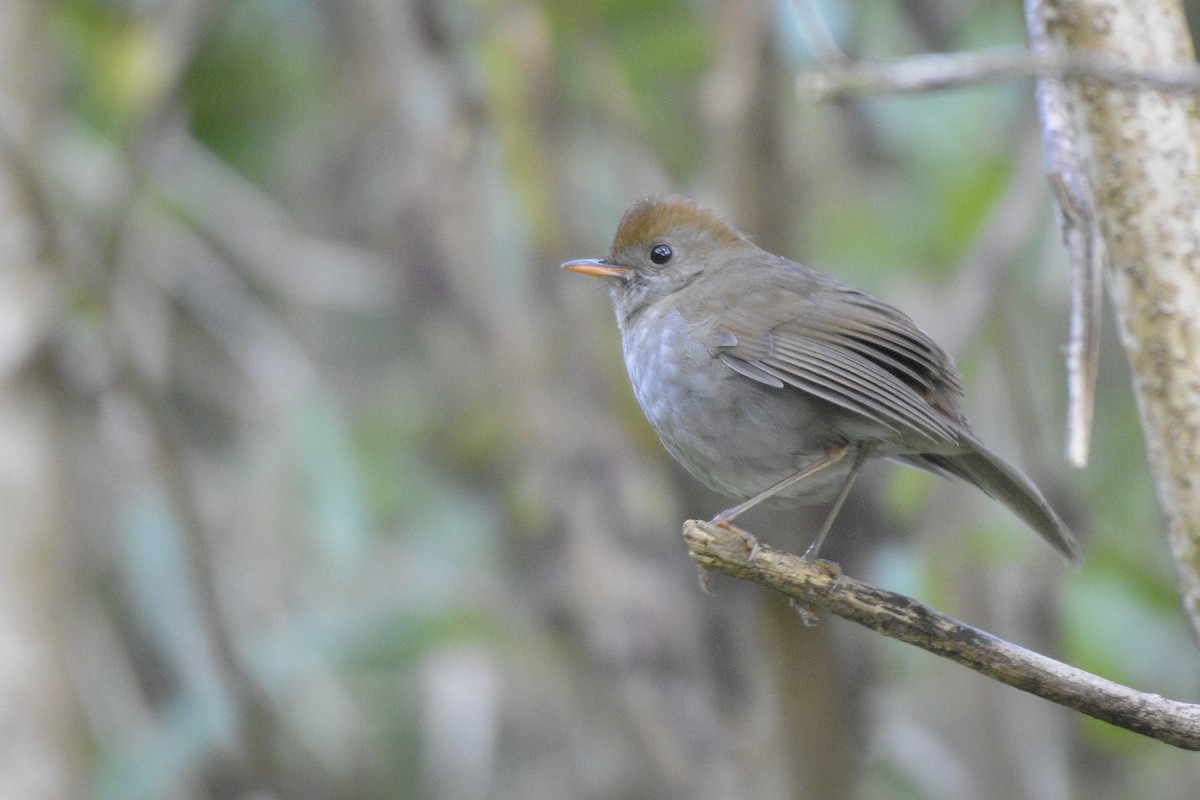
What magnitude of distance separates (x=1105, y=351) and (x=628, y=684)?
2671 millimetres

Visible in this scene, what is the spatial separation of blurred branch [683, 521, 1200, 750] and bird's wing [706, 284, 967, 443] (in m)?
0.47

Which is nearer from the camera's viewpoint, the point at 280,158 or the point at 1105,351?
the point at 1105,351

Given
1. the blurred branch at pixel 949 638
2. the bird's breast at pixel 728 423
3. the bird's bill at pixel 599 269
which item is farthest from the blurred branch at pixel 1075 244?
the bird's bill at pixel 599 269

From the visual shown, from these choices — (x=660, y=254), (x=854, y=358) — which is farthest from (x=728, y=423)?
(x=660, y=254)

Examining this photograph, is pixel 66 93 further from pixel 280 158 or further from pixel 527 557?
pixel 527 557

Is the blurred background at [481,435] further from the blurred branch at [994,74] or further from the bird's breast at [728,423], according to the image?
the blurred branch at [994,74]

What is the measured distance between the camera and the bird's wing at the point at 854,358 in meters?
2.88

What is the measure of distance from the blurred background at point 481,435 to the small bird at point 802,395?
0.89 m

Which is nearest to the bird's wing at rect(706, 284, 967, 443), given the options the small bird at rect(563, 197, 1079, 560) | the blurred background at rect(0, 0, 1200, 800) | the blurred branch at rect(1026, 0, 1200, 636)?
the small bird at rect(563, 197, 1079, 560)

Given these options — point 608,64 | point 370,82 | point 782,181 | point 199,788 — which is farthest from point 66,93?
point 782,181

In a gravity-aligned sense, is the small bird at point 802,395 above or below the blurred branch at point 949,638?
above

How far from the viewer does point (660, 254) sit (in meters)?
3.81

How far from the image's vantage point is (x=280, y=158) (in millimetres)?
7012

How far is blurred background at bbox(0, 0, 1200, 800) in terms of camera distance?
460 cm
